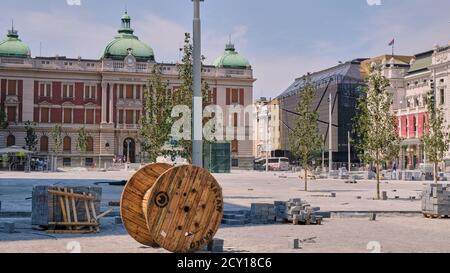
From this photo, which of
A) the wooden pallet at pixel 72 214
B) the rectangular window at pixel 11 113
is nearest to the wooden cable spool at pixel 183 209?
the wooden pallet at pixel 72 214

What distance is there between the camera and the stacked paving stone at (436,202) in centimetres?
1992

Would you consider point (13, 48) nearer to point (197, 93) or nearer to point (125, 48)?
point (125, 48)

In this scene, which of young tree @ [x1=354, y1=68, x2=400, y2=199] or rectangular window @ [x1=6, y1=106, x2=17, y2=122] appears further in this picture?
rectangular window @ [x1=6, y1=106, x2=17, y2=122]

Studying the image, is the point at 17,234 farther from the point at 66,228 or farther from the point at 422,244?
the point at 422,244

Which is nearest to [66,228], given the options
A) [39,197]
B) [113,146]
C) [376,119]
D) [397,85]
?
[39,197]

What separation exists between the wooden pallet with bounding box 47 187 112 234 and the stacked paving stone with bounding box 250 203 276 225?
195 inches

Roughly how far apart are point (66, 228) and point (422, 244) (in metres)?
8.51

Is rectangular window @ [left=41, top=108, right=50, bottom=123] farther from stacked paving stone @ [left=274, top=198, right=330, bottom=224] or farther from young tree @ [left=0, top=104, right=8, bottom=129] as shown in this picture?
stacked paving stone @ [left=274, top=198, right=330, bottom=224]

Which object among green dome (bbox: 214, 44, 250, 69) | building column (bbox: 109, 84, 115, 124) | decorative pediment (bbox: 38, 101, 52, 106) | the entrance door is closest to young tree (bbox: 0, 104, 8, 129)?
decorative pediment (bbox: 38, 101, 52, 106)

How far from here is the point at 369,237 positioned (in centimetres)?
1415

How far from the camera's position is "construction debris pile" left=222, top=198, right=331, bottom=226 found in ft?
57.0

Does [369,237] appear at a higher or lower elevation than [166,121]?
lower

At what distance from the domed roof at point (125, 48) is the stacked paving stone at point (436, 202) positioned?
78.5m

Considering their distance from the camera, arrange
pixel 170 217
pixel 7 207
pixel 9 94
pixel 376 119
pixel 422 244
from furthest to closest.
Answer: pixel 9 94
pixel 376 119
pixel 7 207
pixel 422 244
pixel 170 217
